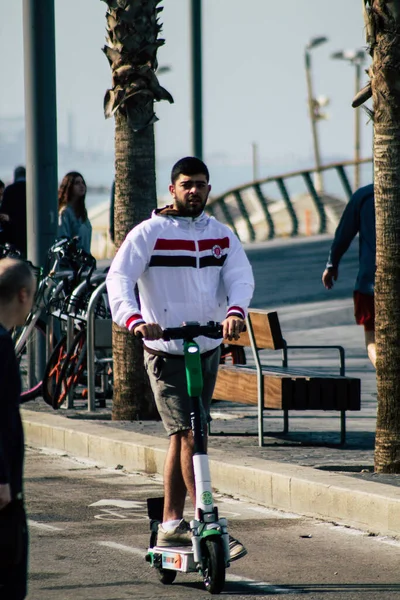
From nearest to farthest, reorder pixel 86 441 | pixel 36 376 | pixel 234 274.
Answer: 1. pixel 234 274
2. pixel 86 441
3. pixel 36 376

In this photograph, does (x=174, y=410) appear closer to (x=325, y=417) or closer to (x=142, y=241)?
(x=142, y=241)

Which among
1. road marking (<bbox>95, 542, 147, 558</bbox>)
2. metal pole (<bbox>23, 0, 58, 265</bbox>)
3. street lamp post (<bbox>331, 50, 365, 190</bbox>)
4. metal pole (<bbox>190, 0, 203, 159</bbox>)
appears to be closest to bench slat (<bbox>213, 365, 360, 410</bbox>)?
road marking (<bbox>95, 542, 147, 558</bbox>)

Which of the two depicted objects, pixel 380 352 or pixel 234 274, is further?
pixel 380 352

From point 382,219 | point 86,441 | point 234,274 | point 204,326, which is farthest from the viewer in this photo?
point 86,441

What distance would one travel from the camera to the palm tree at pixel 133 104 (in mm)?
10695

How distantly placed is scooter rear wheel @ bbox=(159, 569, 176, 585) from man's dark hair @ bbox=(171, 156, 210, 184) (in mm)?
1713

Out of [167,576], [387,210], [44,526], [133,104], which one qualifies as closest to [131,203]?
[133,104]

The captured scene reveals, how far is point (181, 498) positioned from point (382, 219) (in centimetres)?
259

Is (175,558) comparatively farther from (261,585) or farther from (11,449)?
(11,449)

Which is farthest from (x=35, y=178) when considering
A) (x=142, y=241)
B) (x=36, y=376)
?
(x=142, y=241)

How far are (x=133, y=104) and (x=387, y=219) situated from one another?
10.1 ft

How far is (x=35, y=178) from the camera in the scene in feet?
42.2

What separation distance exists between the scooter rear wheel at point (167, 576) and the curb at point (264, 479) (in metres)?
1.47

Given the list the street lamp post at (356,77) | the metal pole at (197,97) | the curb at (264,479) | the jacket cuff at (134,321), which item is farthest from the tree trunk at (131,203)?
the street lamp post at (356,77)
